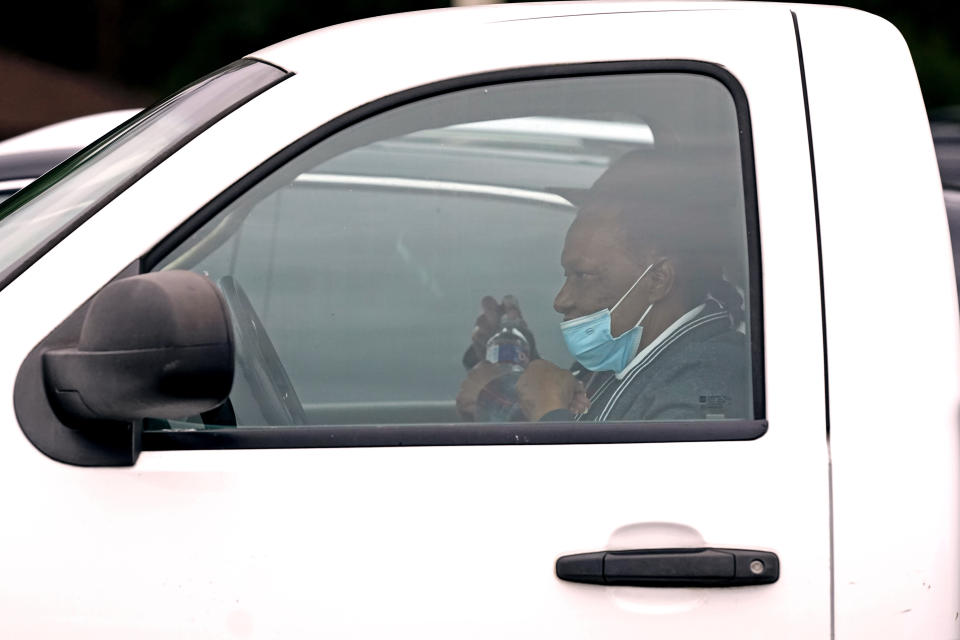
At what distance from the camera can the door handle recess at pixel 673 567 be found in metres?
1.74

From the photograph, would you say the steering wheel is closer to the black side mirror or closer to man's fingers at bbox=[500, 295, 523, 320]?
the black side mirror

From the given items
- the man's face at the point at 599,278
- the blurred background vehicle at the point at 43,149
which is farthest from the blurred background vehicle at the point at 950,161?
the blurred background vehicle at the point at 43,149

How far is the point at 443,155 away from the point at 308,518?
0.60 m

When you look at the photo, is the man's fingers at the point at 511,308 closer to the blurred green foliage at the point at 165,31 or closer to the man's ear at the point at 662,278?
the man's ear at the point at 662,278

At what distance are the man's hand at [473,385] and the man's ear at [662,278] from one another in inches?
10.2

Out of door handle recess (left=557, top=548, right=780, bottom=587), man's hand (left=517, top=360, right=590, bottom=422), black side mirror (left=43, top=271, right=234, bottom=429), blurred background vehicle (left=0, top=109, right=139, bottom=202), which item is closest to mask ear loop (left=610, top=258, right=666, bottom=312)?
man's hand (left=517, top=360, right=590, bottom=422)

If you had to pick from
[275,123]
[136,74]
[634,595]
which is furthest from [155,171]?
[136,74]

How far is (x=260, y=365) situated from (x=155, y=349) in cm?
30

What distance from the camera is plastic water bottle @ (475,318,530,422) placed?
1.89 meters

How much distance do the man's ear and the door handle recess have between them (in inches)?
15.6

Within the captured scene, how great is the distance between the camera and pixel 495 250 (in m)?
1.94

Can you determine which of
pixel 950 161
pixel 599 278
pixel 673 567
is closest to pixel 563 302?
pixel 599 278

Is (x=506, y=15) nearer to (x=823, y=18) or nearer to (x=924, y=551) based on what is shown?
(x=823, y=18)

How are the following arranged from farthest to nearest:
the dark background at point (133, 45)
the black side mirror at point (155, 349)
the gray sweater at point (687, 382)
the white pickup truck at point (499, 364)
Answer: the dark background at point (133, 45)
the gray sweater at point (687, 382)
the white pickup truck at point (499, 364)
the black side mirror at point (155, 349)
